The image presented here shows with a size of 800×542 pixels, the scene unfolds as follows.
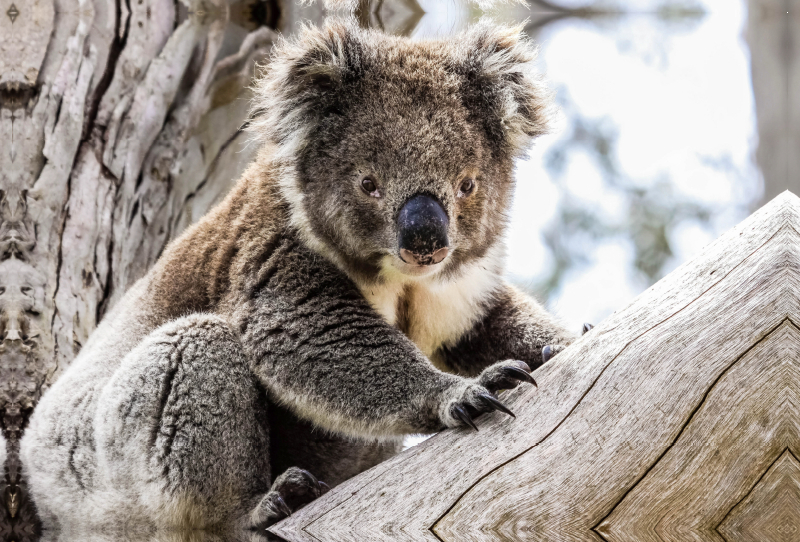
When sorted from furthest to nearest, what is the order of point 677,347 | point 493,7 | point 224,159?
point 224,159 < point 493,7 < point 677,347

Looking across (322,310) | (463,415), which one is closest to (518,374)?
(463,415)

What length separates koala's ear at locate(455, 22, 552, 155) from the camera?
3.03 metres

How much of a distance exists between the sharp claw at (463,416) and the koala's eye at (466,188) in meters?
0.82

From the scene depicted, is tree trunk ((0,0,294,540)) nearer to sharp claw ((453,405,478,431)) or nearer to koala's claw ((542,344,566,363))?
koala's claw ((542,344,566,363))

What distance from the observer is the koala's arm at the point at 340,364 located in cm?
256

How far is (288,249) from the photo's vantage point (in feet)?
10.1

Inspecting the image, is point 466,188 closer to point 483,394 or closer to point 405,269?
point 405,269

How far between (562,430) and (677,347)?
0.43 metres

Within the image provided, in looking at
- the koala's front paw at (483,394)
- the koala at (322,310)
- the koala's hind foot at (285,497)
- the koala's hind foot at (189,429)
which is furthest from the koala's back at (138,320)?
the koala's front paw at (483,394)

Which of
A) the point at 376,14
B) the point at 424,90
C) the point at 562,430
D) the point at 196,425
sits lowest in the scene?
the point at 196,425

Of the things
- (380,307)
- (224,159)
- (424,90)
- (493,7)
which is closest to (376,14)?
(493,7)

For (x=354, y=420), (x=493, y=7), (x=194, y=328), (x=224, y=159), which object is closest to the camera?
(x=354, y=420)

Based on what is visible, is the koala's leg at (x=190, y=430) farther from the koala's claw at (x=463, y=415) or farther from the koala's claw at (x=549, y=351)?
the koala's claw at (x=549, y=351)

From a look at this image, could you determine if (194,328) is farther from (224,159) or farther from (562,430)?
(224,159)
